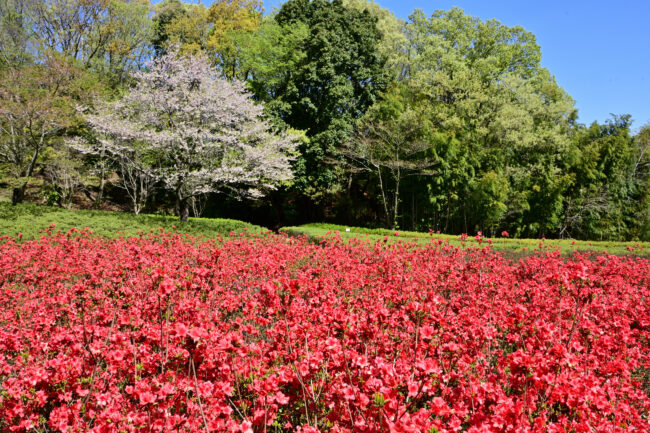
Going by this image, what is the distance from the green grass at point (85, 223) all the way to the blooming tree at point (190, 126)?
8.54 ft

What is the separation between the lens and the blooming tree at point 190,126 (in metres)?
17.0

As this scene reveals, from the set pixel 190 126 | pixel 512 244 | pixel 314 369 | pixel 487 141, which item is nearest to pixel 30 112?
pixel 190 126

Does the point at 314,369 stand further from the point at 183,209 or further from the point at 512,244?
the point at 183,209

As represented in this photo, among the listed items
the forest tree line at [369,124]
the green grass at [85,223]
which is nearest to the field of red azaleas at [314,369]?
the green grass at [85,223]

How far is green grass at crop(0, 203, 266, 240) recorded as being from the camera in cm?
1128

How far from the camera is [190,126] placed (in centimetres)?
1762

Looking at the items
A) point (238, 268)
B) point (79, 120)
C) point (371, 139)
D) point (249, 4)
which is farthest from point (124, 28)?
point (238, 268)

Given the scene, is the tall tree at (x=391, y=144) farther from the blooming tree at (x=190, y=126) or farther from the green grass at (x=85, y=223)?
the green grass at (x=85, y=223)

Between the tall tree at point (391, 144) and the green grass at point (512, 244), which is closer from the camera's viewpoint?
the green grass at point (512, 244)

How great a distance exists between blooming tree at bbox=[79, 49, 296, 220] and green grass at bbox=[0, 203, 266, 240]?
260 centimetres

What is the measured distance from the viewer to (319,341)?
3215mm

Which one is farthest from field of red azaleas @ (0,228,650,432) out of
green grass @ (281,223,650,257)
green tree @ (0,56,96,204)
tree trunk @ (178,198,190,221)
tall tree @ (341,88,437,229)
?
tall tree @ (341,88,437,229)

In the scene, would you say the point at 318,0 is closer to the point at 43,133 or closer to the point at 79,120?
the point at 79,120

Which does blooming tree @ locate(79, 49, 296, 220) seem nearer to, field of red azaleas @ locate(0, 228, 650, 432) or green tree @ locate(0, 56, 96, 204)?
green tree @ locate(0, 56, 96, 204)
